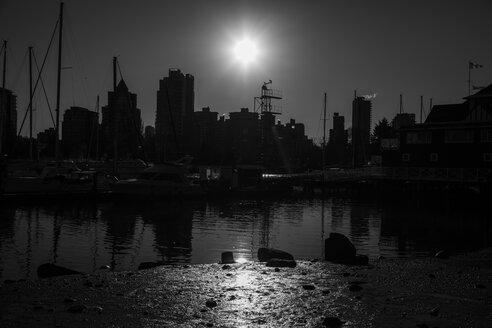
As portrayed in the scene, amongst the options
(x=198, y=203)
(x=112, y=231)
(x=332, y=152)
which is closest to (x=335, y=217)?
(x=198, y=203)

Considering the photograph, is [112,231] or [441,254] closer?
[441,254]

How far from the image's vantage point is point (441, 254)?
846 inches

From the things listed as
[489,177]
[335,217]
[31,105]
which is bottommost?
[335,217]

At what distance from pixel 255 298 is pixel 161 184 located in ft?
146

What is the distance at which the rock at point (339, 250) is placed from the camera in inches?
773

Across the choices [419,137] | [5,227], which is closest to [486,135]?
[419,137]

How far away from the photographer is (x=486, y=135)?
6041 centimetres

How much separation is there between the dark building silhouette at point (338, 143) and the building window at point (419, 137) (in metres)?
77.2

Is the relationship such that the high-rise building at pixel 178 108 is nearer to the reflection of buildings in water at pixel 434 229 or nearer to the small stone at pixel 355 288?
the reflection of buildings in water at pixel 434 229

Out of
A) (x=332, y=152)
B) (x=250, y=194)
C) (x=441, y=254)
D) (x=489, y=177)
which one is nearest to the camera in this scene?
(x=441, y=254)

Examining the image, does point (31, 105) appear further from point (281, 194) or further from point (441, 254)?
point (441, 254)

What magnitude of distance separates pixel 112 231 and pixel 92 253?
861 cm

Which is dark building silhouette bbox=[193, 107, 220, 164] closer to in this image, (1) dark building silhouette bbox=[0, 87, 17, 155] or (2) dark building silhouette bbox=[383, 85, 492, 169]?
(1) dark building silhouette bbox=[0, 87, 17, 155]

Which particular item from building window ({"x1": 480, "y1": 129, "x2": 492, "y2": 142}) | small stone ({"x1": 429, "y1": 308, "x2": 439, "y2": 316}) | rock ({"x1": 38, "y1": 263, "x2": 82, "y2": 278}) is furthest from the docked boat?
small stone ({"x1": 429, "y1": 308, "x2": 439, "y2": 316})
